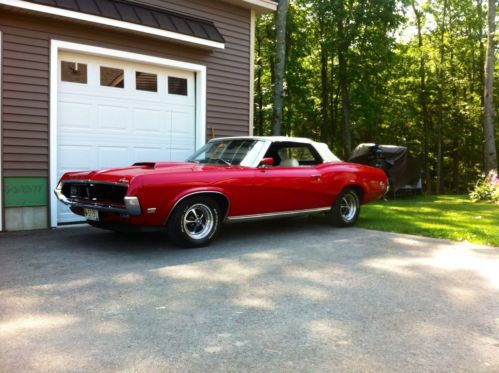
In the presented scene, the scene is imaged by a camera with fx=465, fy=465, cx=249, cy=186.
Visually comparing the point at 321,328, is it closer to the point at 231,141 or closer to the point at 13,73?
the point at 231,141

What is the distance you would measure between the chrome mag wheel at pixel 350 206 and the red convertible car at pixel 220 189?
0.02 metres

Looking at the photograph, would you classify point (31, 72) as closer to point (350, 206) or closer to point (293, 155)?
point (293, 155)

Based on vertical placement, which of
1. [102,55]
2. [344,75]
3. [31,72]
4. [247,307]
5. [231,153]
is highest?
[344,75]

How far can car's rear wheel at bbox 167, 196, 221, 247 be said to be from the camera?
225 inches

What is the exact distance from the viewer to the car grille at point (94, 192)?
18.1 feet


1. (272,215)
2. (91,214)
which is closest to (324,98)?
(272,215)

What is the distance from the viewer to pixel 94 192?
5824 mm

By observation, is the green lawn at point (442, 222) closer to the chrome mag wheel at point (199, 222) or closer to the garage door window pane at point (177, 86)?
the chrome mag wheel at point (199, 222)

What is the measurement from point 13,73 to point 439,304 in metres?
7.01

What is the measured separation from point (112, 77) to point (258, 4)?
3938 mm

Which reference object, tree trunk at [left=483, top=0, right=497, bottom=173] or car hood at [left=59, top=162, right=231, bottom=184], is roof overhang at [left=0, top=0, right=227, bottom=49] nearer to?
car hood at [left=59, top=162, right=231, bottom=184]

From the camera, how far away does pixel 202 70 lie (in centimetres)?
989

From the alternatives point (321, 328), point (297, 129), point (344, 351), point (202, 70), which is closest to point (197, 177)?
point (321, 328)

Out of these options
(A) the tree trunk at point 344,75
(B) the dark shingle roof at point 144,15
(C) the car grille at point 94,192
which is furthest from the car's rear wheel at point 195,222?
(A) the tree trunk at point 344,75
